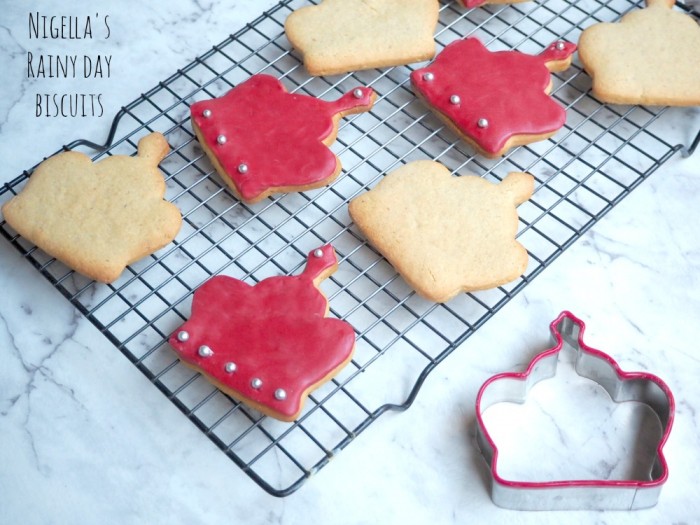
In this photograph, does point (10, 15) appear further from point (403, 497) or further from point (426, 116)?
point (403, 497)

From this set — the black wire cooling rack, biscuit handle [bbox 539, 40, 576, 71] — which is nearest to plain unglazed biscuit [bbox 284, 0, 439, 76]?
the black wire cooling rack

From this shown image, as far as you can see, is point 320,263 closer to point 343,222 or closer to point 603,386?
point 343,222

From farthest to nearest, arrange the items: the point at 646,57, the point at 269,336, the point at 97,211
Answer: the point at 646,57 < the point at 97,211 < the point at 269,336

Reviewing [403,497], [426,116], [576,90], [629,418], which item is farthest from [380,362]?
[576,90]

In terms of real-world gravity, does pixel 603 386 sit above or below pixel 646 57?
below

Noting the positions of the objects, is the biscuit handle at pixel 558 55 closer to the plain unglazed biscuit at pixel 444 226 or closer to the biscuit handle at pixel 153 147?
the plain unglazed biscuit at pixel 444 226

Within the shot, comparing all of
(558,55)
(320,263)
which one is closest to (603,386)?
(320,263)
